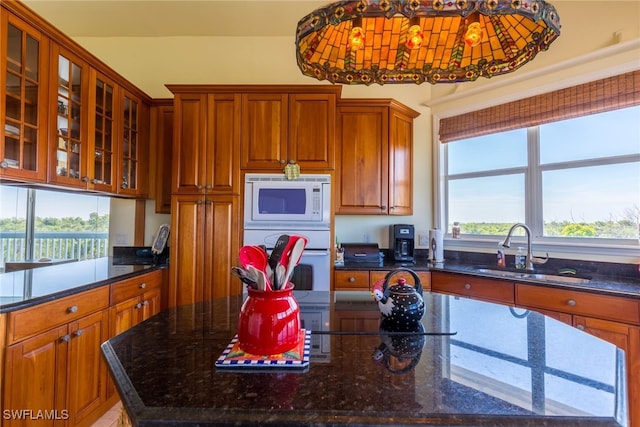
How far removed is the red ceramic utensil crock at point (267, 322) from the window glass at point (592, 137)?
105 inches

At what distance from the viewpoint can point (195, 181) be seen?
2531 mm

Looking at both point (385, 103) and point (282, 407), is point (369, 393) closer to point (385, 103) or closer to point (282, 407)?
point (282, 407)

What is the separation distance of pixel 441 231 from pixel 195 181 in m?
2.25

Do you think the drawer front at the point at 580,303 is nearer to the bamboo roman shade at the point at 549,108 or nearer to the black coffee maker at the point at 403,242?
the black coffee maker at the point at 403,242

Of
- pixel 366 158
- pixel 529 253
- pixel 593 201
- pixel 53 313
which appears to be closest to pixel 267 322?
pixel 53 313

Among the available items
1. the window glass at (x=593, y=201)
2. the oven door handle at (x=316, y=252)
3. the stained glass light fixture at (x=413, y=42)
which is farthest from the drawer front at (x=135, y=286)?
the window glass at (x=593, y=201)

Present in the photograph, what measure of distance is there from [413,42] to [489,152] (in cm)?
206

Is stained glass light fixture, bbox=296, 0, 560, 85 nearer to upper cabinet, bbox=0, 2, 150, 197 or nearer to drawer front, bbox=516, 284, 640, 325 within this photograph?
drawer front, bbox=516, 284, 640, 325

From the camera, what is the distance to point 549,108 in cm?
240

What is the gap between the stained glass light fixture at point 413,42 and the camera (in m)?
0.96

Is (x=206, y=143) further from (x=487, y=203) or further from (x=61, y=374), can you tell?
(x=487, y=203)

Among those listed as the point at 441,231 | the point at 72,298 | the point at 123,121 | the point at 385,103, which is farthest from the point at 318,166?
the point at 72,298

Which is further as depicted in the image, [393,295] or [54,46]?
[54,46]

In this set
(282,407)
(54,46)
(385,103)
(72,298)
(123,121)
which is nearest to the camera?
(282,407)
